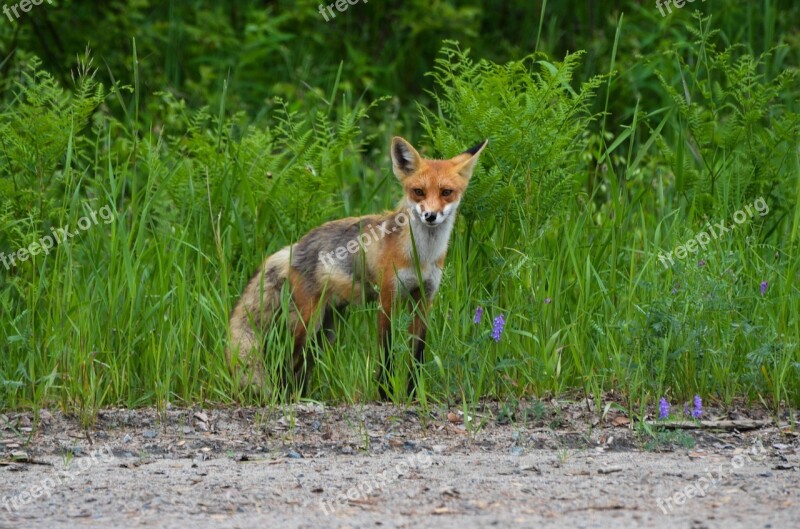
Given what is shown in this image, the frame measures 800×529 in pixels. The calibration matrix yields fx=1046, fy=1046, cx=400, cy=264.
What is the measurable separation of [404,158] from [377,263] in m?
0.71

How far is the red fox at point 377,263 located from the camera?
652 cm

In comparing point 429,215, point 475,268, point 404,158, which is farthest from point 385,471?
point 404,158

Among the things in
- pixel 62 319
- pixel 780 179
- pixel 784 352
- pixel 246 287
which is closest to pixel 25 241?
pixel 62 319

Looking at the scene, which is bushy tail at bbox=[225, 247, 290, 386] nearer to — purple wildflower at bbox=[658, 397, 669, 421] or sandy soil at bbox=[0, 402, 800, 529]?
sandy soil at bbox=[0, 402, 800, 529]

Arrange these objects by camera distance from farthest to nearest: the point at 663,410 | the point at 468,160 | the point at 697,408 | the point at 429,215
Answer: the point at 468,160
the point at 429,215
the point at 697,408
the point at 663,410

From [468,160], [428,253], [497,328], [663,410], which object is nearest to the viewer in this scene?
[663,410]

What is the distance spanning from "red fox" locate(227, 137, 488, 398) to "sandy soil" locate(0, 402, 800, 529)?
923mm

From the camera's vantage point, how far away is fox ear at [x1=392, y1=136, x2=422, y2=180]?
6809mm

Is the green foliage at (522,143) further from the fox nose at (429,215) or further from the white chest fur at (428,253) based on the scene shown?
the fox nose at (429,215)

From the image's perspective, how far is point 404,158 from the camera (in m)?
6.86

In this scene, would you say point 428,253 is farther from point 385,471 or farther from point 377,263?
point 385,471

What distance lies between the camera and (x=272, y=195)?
7461 mm

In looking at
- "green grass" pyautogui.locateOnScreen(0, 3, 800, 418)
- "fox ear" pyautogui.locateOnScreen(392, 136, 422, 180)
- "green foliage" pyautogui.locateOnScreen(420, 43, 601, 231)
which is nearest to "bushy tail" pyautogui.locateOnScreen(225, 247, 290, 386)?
"green grass" pyautogui.locateOnScreen(0, 3, 800, 418)

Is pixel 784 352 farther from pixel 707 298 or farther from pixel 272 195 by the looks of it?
pixel 272 195
